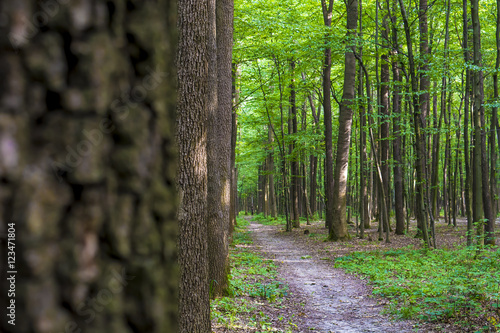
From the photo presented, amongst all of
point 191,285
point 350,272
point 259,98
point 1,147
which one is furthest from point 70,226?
point 259,98

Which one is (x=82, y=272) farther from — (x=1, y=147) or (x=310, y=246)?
(x=310, y=246)

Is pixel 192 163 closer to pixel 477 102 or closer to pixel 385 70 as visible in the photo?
pixel 477 102

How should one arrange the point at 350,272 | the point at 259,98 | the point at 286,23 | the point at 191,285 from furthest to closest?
the point at 259,98, the point at 286,23, the point at 350,272, the point at 191,285

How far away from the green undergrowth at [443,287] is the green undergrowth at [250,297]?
219cm

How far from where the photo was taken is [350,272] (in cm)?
1049

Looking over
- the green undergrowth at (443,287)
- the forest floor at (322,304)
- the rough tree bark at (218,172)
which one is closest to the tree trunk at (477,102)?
the green undergrowth at (443,287)

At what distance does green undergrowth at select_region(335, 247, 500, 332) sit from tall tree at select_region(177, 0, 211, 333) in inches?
158

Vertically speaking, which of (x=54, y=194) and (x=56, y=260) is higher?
(x=54, y=194)

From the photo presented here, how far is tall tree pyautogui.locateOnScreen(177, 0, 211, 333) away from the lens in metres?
4.02

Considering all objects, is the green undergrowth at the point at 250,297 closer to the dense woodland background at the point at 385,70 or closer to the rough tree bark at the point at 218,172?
the rough tree bark at the point at 218,172

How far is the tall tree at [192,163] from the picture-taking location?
4.02 m

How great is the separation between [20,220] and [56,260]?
8 cm

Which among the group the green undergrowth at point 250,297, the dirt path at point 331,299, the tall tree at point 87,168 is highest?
the tall tree at point 87,168

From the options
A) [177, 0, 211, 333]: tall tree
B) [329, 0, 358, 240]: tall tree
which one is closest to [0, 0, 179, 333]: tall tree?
[177, 0, 211, 333]: tall tree
